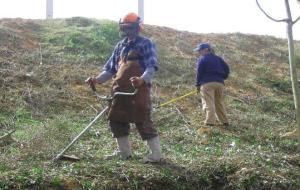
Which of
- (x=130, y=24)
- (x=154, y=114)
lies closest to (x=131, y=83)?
(x=130, y=24)

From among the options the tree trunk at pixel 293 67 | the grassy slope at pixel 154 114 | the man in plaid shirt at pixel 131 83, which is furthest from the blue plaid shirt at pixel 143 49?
the tree trunk at pixel 293 67

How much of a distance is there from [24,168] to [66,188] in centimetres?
52

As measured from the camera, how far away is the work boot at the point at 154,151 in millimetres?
5898

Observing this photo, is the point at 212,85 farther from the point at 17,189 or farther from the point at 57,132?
the point at 17,189

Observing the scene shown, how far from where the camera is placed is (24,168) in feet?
17.7

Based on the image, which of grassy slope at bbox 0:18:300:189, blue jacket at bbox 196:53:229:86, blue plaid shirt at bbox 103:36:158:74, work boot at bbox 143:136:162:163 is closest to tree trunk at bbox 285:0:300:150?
grassy slope at bbox 0:18:300:189

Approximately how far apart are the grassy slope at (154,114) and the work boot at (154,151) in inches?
4.1

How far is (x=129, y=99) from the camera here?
19.2ft

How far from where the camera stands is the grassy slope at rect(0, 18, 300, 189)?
566cm

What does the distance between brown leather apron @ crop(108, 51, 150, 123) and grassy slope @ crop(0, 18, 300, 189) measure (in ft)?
1.68

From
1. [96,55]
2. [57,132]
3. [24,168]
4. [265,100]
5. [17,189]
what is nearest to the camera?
[17,189]

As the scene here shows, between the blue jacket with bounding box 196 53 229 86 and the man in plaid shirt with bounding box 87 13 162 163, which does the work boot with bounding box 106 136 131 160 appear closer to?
the man in plaid shirt with bounding box 87 13 162 163

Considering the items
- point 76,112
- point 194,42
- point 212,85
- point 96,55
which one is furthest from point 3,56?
point 194,42

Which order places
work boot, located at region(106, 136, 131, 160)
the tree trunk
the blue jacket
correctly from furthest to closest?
1. the blue jacket
2. work boot, located at region(106, 136, 131, 160)
3. the tree trunk
